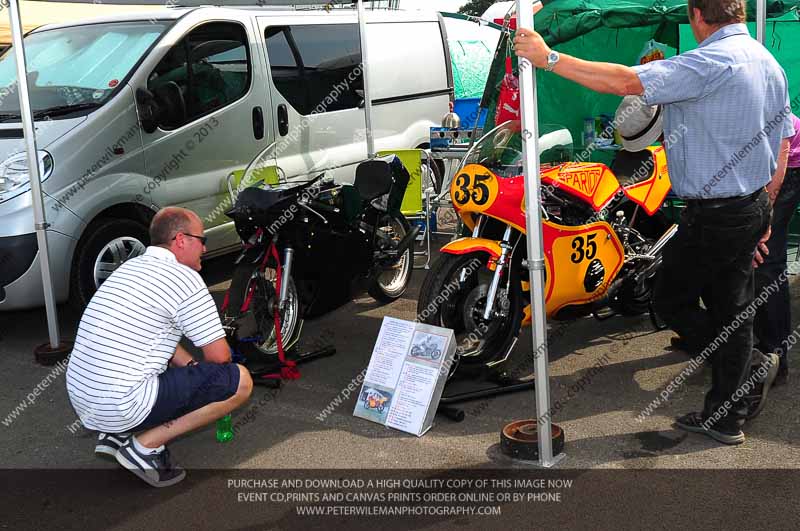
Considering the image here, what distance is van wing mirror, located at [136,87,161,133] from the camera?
6188 millimetres

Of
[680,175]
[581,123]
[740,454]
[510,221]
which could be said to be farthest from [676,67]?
[581,123]

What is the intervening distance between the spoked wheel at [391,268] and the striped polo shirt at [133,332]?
2.61 meters

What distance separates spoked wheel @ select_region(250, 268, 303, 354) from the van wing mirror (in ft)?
5.94

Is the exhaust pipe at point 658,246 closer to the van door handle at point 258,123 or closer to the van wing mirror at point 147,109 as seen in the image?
the van door handle at point 258,123

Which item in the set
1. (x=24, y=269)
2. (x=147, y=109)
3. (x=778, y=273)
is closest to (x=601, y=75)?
(x=778, y=273)

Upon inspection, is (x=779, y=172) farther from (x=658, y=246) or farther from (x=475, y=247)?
(x=475, y=247)

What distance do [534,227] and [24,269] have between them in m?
3.61

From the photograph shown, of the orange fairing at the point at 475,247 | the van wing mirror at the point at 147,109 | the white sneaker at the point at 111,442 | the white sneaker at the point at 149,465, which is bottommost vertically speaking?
the white sneaker at the point at 149,465

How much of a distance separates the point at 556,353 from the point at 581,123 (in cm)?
315

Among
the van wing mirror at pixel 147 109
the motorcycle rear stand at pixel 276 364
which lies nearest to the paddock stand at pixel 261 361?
the motorcycle rear stand at pixel 276 364

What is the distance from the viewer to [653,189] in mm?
5328

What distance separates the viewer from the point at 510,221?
4.67m

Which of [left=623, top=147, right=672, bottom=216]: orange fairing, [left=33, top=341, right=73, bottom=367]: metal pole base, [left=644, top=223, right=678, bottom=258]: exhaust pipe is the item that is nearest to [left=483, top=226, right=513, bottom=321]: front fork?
[left=623, top=147, right=672, bottom=216]: orange fairing

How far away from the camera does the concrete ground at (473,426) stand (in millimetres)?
4023
